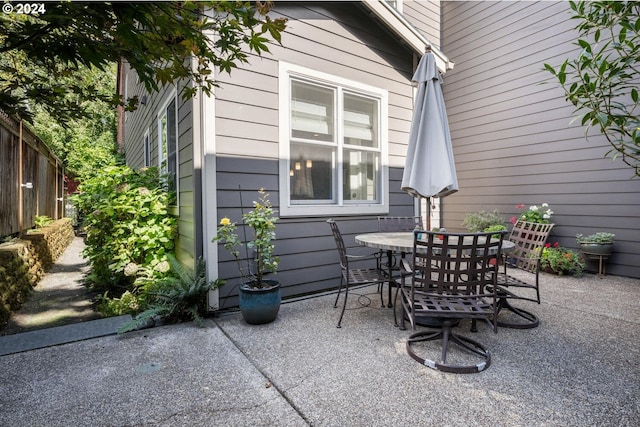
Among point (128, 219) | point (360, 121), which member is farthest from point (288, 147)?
point (128, 219)

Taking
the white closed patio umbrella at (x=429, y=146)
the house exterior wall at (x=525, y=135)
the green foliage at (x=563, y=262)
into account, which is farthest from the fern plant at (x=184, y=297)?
the house exterior wall at (x=525, y=135)

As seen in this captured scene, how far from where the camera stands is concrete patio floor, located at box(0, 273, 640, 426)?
1.78m

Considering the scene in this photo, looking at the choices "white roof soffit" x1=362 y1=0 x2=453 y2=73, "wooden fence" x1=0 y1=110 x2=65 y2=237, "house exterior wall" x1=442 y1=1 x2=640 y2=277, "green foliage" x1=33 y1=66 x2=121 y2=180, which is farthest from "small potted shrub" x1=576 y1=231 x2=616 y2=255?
"green foliage" x1=33 y1=66 x2=121 y2=180

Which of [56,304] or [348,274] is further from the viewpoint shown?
[56,304]

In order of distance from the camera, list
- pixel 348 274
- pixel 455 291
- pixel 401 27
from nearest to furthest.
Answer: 1. pixel 455 291
2. pixel 348 274
3. pixel 401 27

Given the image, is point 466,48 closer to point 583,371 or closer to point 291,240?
point 291,240

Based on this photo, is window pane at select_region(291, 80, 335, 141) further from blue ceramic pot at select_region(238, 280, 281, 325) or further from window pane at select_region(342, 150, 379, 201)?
blue ceramic pot at select_region(238, 280, 281, 325)

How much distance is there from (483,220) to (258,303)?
4717 millimetres

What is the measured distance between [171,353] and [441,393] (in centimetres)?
199

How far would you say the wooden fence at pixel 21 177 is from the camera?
13.3ft

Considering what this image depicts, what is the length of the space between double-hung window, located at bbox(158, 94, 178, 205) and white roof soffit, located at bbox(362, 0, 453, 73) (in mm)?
2937

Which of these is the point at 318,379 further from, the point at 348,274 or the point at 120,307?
the point at 120,307

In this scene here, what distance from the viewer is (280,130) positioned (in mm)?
3801

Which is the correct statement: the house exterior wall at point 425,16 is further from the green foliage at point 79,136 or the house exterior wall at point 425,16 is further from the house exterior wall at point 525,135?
the green foliage at point 79,136
